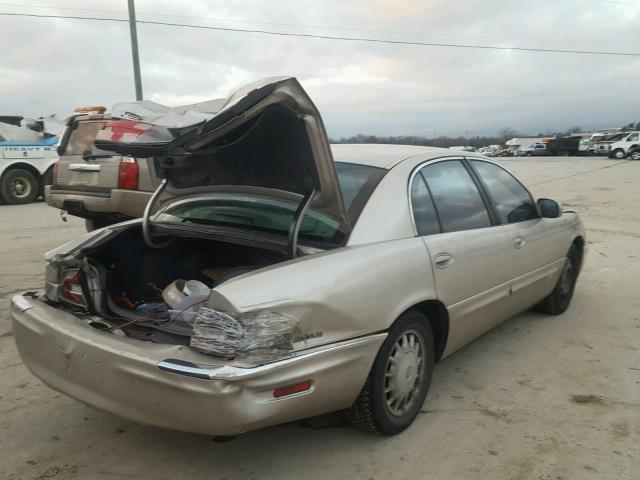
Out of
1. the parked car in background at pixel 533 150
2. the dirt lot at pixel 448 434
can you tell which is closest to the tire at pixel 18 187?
the dirt lot at pixel 448 434

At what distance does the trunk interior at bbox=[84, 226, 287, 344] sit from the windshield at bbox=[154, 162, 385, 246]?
0.85 ft

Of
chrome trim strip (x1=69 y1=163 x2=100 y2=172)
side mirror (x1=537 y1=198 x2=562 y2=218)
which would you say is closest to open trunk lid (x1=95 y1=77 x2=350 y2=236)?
side mirror (x1=537 y1=198 x2=562 y2=218)

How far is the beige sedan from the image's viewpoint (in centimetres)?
233

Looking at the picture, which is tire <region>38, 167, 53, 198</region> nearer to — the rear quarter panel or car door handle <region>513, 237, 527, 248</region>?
car door handle <region>513, 237, 527, 248</region>

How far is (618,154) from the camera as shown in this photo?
39.4 m

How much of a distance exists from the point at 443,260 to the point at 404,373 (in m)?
0.68

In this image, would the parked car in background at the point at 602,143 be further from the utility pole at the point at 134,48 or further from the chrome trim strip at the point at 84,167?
the chrome trim strip at the point at 84,167

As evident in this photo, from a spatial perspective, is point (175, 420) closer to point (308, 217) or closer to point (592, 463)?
point (308, 217)

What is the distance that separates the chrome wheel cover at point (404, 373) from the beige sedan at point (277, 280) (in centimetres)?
1

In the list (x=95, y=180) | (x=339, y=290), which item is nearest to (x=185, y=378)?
(x=339, y=290)

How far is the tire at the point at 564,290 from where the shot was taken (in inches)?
193

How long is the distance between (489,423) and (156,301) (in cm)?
214

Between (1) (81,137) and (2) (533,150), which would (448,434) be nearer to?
(1) (81,137)

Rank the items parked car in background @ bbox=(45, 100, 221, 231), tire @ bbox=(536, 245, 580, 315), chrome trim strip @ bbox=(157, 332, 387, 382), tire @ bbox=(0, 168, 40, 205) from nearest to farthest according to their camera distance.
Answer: chrome trim strip @ bbox=(157, 332, 387, 382) < tire @ bbox=(536, 245, 580, 315) < parked car in background @ bbox=(45, 100, 221, 231) < tire @ bbox=(0, 168, 40, 205)
